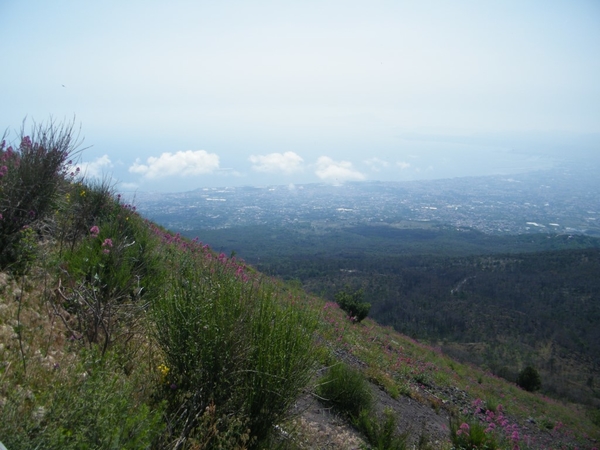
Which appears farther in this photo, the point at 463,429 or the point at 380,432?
the point at 463,429

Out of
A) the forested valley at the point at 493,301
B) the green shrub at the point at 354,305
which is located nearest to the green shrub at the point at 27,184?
the forested valley at the point at 493,301

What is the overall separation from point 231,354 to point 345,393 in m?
2.09

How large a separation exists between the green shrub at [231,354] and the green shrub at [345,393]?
1.46 metres

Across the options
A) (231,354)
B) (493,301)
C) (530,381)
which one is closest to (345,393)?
(231,354)

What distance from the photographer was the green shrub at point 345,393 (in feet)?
13.2

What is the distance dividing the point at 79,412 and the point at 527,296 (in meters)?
46.1

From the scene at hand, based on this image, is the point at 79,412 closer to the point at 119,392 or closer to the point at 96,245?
the point at 119,392

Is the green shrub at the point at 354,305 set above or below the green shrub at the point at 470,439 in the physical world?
below

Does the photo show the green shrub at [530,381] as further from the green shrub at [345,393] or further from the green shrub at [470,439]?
the green shrub at [345,393]

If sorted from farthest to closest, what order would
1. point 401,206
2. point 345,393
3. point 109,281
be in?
point 401,206 < point 345,393 < point 109,281

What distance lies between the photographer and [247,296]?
278 centimetres

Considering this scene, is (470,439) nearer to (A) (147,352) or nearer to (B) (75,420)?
(A) (147,352)

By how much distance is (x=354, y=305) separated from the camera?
14727 mm

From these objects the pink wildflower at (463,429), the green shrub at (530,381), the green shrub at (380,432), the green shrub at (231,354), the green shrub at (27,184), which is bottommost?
the green shrub at (530,381)
